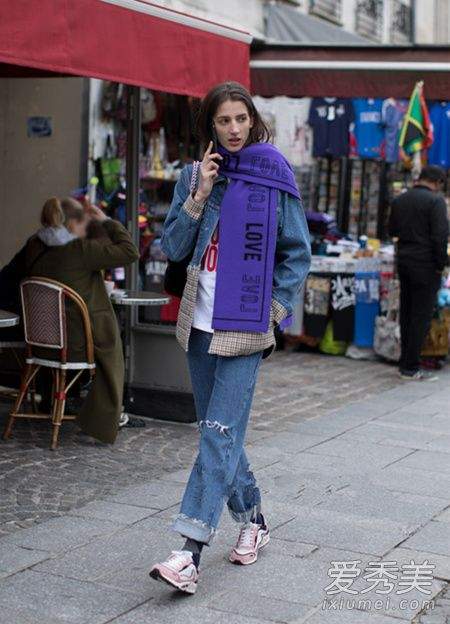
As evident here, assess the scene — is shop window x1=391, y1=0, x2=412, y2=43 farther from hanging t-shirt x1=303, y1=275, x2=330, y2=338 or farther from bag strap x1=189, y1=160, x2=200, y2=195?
bag strap x1=189, y1=160, x2=200, y2=195

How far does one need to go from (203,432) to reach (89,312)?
2637 millimetres

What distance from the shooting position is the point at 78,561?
4.64m

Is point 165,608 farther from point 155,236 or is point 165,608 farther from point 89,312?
point 155,236

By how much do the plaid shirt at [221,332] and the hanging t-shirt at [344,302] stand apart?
6.73 metres

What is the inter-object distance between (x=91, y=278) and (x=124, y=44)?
1.40m

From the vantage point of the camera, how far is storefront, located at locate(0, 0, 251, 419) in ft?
18.8

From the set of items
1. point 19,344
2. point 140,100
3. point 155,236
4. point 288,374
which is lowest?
point 288,374

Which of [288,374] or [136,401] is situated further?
[288,374]

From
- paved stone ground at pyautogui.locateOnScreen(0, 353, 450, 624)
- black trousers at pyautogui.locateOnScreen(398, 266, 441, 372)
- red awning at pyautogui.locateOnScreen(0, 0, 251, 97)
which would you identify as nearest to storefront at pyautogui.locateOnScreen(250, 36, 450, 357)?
black trousers at pyautogui.locateOnScreen(398, 266, 441, 372)

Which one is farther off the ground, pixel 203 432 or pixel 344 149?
pixel 344 149

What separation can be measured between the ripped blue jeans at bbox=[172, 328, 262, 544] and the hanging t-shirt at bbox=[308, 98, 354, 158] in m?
8.44

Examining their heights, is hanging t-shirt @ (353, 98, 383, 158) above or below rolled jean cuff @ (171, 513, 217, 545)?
above

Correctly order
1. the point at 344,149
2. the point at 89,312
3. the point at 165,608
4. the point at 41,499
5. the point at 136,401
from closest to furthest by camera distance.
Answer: the point at 165,608
the point at 41,499
the point at 89,312
the point at 136,401
the point at 344,149


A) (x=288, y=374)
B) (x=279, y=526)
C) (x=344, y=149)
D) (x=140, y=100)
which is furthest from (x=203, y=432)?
(x=344, y=149)
